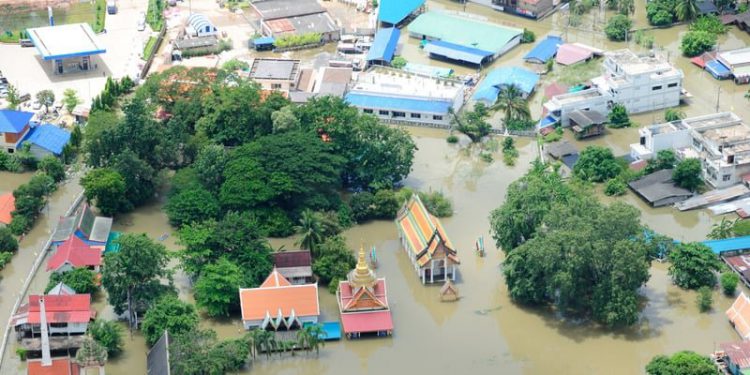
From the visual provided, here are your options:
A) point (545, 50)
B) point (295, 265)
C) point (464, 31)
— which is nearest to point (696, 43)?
point (545, 50)

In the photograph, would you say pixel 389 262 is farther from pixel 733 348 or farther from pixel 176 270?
pixel 733 348

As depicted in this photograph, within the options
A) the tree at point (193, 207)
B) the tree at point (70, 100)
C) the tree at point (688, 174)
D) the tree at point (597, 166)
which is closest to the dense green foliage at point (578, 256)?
the tree at point (597, 166)

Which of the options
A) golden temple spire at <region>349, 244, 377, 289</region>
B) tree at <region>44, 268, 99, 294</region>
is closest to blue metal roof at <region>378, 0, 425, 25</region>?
golden temple spire at <region>349, 244, 377, 289</region>

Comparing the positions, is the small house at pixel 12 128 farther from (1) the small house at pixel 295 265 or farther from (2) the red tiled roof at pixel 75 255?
(1) the small house at pixel 295 265

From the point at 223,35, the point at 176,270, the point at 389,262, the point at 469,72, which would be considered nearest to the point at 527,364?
the point at 389,262

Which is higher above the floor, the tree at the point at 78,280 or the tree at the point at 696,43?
the tree at the point at 696,43

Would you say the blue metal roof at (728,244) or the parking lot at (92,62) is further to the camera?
the parking lot at (92,62)
